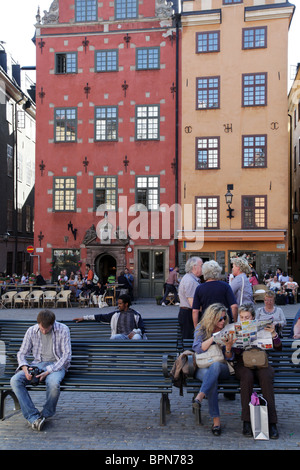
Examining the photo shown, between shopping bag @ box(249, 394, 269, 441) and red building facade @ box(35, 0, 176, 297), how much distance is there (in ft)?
67.4

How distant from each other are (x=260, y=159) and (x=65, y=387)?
2146cm

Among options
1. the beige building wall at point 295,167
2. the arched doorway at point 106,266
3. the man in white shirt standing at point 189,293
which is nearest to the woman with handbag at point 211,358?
the man in white shirt standing at point 189,293

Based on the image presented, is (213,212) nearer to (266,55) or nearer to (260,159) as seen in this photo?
(260,159)

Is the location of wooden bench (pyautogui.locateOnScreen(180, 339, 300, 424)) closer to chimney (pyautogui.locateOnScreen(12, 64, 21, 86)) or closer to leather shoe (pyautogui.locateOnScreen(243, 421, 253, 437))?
leather shoe (pyautogui.locateOnScreen(243, 421, 253, 437))

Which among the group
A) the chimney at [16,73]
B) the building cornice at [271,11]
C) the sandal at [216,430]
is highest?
the chimney at [16,73]

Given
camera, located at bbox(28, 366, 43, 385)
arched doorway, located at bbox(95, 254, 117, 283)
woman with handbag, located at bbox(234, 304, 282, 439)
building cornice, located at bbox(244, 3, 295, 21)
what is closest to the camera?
woman with handbag, located at bbox(234, 304, 282, 439)

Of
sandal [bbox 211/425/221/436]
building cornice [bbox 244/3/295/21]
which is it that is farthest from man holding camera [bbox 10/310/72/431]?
building cornice [bbox 244/3/295/21]

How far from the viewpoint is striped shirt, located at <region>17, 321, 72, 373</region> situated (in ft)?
21.6

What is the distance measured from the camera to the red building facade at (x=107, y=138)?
2667 centimetres

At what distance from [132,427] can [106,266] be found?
73.2ft

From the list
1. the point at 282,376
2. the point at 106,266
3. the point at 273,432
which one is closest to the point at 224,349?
the point at 282,376

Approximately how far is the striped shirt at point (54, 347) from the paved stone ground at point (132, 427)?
0.77m

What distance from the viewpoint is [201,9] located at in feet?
87.4

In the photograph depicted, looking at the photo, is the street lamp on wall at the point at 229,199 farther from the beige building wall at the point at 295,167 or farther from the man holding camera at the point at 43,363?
the man holding camera at the point at 43,363
